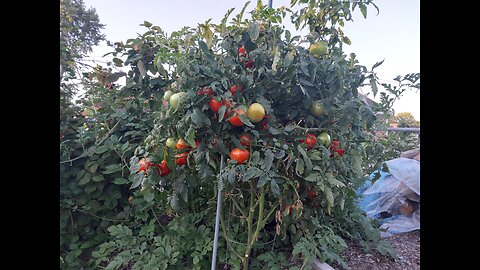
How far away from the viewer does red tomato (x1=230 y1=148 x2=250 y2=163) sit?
884mm

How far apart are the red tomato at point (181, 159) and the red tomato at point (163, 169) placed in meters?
0.04

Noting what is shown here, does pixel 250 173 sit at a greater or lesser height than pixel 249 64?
lesser

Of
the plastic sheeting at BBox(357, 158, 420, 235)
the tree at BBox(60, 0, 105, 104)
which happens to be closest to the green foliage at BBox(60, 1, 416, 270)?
the tree at BBox(60, 0, 105, 104)

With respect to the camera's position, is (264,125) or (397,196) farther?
(397,196)

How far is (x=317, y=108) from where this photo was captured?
100 centimetres

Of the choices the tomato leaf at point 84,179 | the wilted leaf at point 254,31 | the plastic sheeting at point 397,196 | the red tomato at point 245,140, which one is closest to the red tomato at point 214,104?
the red tomato at point 245,140

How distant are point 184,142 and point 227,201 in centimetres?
44

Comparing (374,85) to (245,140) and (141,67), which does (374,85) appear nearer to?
(245,140)

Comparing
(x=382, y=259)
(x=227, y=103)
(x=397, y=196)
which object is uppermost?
(x=227, y=103)

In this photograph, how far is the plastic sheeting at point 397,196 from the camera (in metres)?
2.13

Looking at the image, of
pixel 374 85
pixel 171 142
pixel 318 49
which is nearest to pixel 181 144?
pixel 171 142

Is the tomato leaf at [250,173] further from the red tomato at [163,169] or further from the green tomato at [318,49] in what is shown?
the green tomato at [318,49]

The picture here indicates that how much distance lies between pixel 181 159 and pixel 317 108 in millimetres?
528
